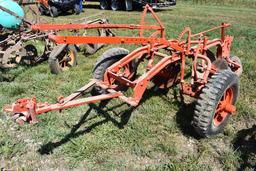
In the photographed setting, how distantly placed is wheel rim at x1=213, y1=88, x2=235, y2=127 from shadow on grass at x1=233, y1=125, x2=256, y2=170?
1.13ft

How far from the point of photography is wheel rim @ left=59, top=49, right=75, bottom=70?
718 cm

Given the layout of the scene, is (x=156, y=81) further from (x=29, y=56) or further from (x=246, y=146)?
(x=29, y=56)

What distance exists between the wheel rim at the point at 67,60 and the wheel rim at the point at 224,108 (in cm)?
374

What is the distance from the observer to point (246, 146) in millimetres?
4484

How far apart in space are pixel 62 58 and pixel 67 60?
145 millimetres

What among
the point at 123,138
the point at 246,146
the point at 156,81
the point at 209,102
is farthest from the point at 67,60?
the point at 246,146

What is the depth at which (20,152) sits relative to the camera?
427 centimetres

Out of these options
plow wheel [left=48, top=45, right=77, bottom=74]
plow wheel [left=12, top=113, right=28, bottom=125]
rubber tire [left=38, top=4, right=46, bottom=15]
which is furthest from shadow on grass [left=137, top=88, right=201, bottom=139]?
rubber tire [left=38, top=4, right=46, bottom=15]

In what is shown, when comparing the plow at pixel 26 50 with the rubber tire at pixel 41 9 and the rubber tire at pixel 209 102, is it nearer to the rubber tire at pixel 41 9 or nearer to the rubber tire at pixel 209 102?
the rubber tire at pixel 209 102

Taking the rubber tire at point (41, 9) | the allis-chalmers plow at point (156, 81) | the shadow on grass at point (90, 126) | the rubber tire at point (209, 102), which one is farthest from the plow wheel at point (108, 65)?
the rubber tire at point (41, 9)

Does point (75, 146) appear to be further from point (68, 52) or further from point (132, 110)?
point (68, 52)

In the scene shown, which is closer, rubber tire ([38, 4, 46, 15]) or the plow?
the plow

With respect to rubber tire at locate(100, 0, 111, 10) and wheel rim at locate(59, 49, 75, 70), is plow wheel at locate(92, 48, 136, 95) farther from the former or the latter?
rubber tire at locate(100, 0, 111, 10)

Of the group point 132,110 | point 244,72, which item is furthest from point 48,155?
point 244,72
